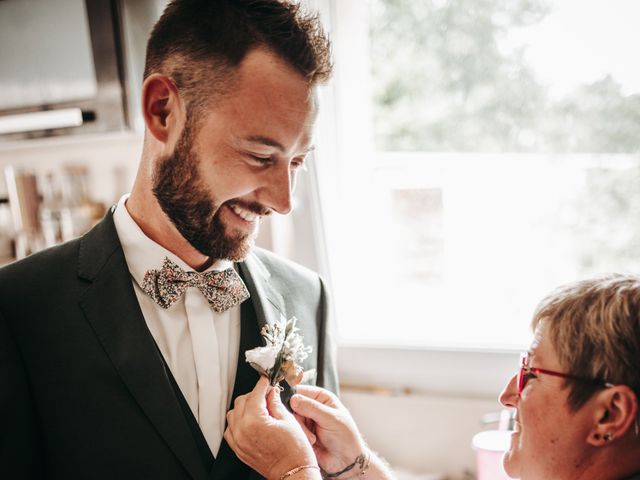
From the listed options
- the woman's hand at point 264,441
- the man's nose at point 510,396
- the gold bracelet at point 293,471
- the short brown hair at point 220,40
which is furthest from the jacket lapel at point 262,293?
the man's nose at point 510,396

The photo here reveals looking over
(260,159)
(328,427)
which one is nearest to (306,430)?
(328,427)

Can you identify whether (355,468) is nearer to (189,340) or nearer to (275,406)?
(275,406)

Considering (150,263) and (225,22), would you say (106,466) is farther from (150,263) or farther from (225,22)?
(225,22)

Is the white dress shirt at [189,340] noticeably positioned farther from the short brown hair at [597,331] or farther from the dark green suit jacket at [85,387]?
the short brown hair at [597,331]

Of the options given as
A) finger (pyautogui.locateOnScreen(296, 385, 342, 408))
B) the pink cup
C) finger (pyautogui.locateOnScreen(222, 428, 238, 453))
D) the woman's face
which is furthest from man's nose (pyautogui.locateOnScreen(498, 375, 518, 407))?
finger (pyautogui.locateOnScreen(222, 428, 238, 453))

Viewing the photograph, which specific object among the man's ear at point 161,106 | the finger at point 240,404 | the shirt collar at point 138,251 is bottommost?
the finger at point 240,404

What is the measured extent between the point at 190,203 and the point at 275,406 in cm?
48

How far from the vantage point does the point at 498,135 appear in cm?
210

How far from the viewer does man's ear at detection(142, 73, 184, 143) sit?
1.21 m

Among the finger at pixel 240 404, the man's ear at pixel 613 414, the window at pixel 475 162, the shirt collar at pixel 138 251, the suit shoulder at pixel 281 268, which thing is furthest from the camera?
the window at pixel 475 162

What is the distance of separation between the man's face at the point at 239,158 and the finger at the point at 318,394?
35 cm

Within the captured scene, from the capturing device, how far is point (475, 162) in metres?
2.17

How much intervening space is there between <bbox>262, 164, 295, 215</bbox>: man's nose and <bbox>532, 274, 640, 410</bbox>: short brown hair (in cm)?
63

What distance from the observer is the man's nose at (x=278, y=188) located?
4.10 feet
